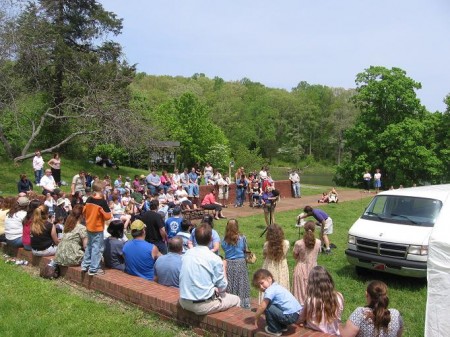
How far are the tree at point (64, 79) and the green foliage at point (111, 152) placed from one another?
6.21 meters

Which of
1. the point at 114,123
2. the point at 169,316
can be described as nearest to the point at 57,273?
the point at 169,316

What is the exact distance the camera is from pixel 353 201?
77.2 feet

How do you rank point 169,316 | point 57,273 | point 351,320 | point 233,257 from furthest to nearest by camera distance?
point 57,273
point 233,257
point 169,316
point 351,320

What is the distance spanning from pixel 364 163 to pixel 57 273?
123 ft

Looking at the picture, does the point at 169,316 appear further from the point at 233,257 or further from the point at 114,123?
the point at 114,123

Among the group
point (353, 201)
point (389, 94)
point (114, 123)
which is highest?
point (389, 94)

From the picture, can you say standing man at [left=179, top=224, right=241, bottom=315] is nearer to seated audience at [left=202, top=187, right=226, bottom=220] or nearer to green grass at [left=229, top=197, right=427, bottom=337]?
green grass at [left=229, top=197, right=427, bottom=337]

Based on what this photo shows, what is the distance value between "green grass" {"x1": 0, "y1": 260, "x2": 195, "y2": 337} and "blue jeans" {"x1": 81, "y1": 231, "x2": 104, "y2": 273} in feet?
1.32

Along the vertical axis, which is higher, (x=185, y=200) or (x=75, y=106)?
(x=75, y=106)

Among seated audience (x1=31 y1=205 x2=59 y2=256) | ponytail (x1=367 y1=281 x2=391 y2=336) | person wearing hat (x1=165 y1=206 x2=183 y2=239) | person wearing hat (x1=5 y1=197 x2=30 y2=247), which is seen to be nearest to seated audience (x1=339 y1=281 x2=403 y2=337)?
ponytail (x1=367 y1=281 x2=391 y2=336)

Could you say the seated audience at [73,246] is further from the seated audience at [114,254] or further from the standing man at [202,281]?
the standing man at [202,281]

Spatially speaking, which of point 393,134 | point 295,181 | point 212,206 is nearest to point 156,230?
point 212,206

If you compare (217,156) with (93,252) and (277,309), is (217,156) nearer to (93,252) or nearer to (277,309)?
(93,252)

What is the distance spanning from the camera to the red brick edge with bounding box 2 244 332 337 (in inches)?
189
